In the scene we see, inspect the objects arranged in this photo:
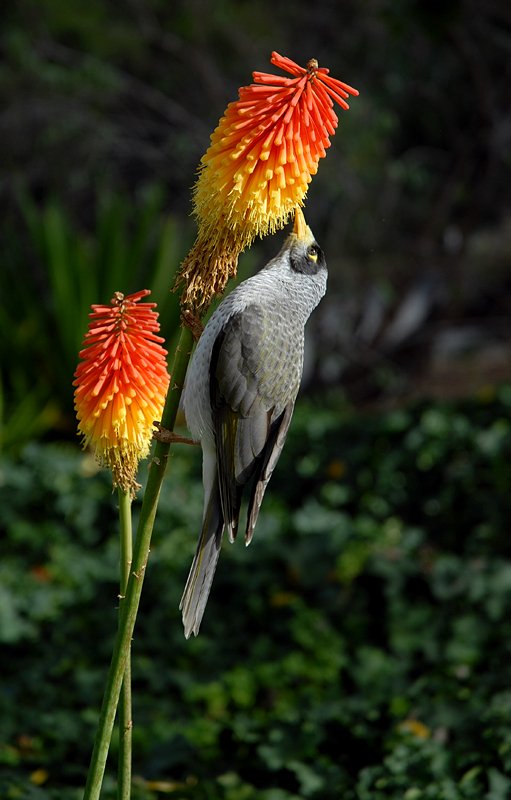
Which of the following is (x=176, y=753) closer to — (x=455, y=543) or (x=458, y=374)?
(x=455, y=543)

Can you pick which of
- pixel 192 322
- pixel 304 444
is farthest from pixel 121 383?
pixel 304 444

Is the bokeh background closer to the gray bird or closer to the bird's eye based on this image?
the gray bird

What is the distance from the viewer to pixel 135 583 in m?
1.05

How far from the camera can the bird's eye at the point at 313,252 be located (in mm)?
1435

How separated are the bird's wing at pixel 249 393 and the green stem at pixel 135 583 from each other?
12.3 inches

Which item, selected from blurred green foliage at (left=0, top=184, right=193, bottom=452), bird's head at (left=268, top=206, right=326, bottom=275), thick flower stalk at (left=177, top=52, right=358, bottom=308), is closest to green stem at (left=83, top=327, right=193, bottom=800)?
thick flower stalk at (left=177, top=52, right=358, bottom=308)

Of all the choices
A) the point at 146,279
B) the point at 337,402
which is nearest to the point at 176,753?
the point at 146,279

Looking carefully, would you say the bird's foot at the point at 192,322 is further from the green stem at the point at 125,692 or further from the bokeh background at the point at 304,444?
the bokeh background at the point at 304,444

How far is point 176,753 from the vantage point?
2.04 m

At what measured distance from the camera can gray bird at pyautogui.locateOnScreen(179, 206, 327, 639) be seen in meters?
1.37

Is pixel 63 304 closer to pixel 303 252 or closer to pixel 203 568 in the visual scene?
pixel 303 252

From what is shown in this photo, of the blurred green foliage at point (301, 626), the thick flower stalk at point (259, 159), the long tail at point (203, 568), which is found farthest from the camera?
the blurred green foliage at point (301, 626)

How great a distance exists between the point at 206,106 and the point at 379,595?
5.13 meters

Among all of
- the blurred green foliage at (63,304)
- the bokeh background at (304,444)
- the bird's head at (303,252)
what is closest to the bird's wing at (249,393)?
the bird's head at (303,252)
